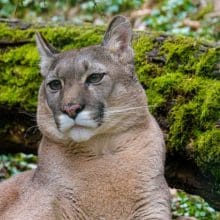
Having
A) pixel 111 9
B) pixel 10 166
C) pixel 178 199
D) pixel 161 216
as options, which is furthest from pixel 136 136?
pixel 111 9

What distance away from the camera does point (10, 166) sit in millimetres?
9695

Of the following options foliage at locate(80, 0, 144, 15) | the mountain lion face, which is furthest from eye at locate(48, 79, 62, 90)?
foliage at locate(80, 0, 144, 15)

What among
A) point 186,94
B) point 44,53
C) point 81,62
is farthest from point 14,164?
point 81,62

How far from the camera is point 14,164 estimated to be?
983cm

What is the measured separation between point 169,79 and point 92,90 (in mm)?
1471

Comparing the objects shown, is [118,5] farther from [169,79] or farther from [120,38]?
[120,38]

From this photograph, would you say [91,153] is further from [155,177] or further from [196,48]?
[196,48]

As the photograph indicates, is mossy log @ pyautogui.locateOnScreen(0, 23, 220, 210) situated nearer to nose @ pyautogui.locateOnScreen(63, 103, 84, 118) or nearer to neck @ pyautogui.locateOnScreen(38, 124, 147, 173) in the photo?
neck @ pyautogui.locateOnScreen(38, 124, 147, 173)

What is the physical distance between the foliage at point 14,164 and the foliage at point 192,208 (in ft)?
6.14

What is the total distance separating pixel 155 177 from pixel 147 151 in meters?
0.21

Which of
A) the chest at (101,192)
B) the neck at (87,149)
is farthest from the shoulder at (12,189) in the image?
the chest at (101,192)

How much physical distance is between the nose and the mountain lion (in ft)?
0.61

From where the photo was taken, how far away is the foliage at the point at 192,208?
314 inches

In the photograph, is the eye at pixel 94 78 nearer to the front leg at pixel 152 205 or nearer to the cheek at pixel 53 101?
the cheek at pixel 53 101
